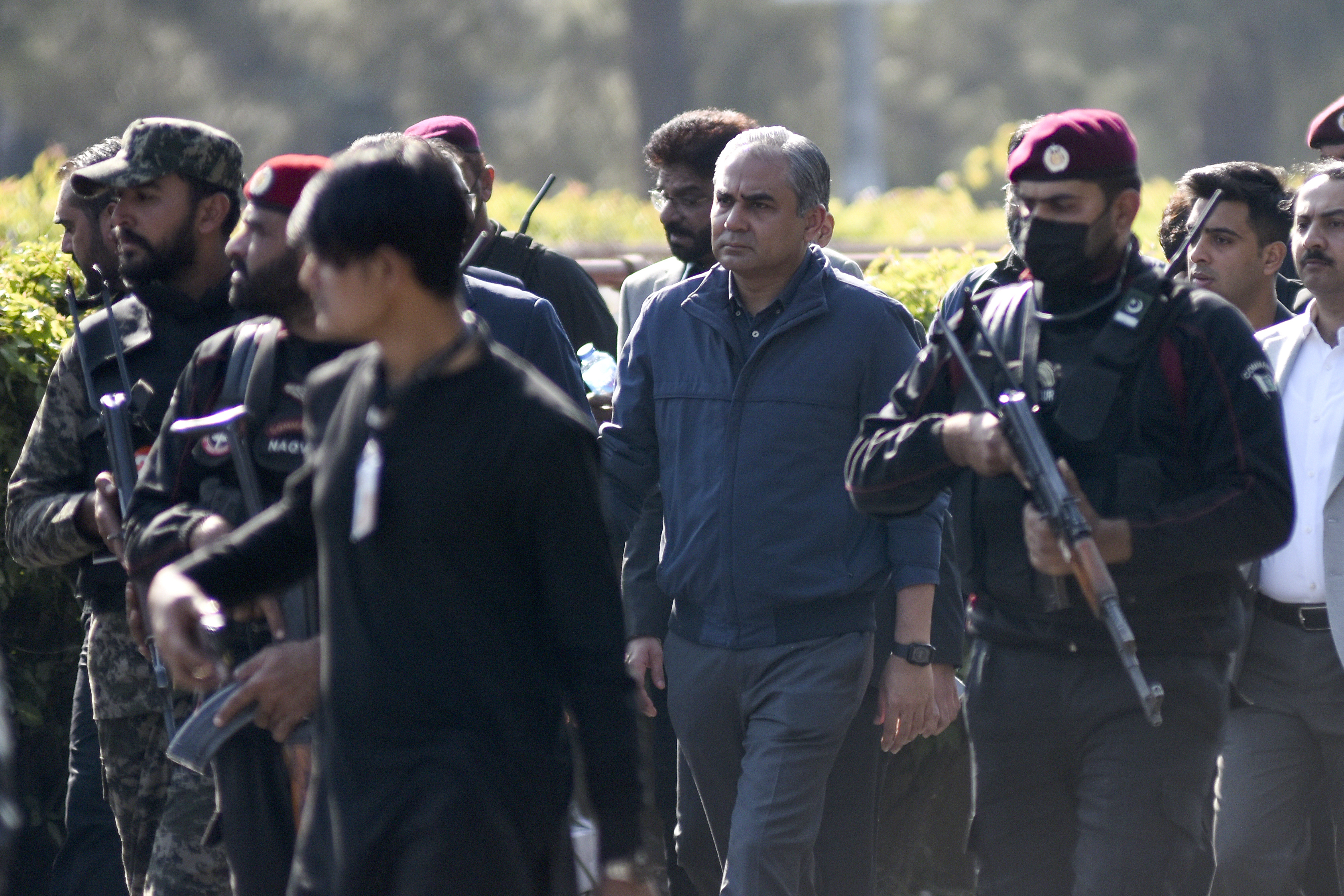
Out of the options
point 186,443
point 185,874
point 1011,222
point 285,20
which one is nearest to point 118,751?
point 185,874

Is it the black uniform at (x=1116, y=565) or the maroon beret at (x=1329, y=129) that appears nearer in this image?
the black uniform at (x=1116, y=565)

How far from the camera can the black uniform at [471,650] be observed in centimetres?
292

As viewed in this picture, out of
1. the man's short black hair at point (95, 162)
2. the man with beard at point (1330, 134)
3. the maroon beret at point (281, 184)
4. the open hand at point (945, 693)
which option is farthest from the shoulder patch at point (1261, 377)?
the man's short black hair at point (95, 162)

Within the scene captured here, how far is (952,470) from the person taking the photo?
396 cm

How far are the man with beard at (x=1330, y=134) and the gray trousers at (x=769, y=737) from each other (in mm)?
2408

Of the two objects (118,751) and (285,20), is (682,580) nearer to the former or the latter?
(118,751)

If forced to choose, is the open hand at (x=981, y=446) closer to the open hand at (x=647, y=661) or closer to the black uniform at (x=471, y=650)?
Answer: the black uniform at (x=471, y=650)

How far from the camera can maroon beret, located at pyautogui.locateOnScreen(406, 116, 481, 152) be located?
19.4 feet

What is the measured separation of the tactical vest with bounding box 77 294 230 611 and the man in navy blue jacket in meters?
1.19

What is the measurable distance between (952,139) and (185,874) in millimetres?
33824

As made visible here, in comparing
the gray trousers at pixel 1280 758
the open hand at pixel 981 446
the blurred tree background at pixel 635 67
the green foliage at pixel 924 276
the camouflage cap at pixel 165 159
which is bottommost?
the gray trousers at pixel 1280 758

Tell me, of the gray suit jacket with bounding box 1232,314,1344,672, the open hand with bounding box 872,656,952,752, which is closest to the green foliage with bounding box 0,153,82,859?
the open hand with bounding box 872,656,952,752

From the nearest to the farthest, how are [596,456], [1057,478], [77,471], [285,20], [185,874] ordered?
[596,456] < [1057,478] < [185,874] < [77,471] < [285,20]

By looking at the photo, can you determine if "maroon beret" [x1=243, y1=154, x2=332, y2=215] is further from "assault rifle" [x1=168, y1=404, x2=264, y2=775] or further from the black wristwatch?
the black wristwatch
